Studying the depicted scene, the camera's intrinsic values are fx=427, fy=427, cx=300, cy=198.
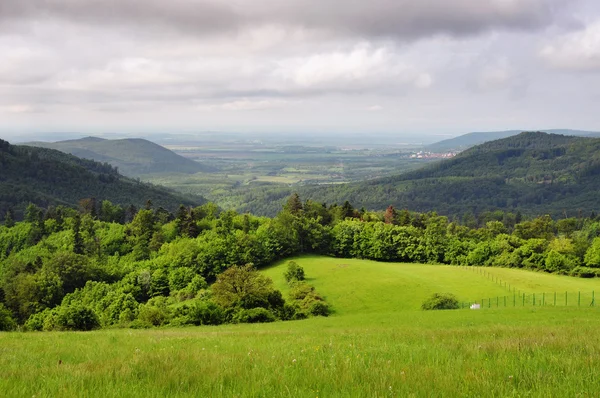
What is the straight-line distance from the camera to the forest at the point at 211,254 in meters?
60.5

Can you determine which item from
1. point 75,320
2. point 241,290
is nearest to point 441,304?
point 241,290

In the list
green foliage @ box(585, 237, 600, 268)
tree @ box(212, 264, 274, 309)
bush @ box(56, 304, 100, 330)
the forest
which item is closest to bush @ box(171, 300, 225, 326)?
the forest

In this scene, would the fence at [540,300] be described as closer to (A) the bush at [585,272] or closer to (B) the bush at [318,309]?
(B) the bush at [318,309]

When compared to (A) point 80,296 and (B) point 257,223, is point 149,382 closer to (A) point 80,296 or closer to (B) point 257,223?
(A) point 80,296

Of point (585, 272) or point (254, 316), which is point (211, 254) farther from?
point (585, 272)

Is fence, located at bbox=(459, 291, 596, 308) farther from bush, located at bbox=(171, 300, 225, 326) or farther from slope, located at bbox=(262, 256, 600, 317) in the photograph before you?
bush, located at bbox=(171, 300, 225, 326)

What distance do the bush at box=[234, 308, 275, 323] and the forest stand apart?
0.81 m

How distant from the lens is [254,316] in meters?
44.9

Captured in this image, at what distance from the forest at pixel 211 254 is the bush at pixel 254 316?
0.81 metres

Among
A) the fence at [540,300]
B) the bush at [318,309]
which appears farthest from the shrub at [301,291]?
the fence at [540,300]

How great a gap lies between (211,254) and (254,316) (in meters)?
40.1

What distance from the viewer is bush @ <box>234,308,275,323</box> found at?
145ft

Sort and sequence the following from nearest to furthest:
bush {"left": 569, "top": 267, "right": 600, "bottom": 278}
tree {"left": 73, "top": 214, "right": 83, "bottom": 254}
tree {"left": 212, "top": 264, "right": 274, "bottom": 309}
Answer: tree {"left": 212, "top": 264, "right": 274, "bottom": 309} → bush {"left": 569, "top": 267, "right": 600, "bottom": 278} → tree {"left": 73, "top": 214, "right": 83, "bottom": 254}

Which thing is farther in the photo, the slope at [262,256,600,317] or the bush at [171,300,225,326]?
the slope at [262,256,600,317]
